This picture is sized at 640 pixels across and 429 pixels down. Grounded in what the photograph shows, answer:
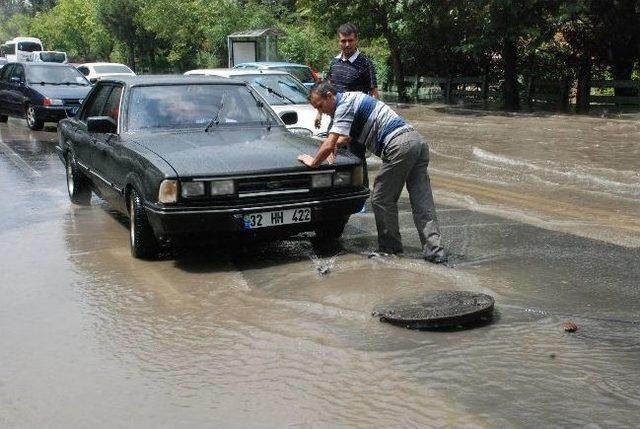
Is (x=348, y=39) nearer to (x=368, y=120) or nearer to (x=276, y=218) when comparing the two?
(x=368, y=120)

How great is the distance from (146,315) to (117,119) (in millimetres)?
2875

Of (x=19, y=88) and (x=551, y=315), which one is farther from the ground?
(x=19, y=88)

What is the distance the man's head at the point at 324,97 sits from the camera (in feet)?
21.2

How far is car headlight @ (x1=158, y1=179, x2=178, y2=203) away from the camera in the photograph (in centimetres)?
613

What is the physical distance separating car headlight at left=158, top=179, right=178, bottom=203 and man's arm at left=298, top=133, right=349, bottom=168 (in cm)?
108

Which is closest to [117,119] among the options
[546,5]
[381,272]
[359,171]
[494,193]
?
[359,171]

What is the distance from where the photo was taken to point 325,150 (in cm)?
639

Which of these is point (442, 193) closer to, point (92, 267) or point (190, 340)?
point (92, 267)

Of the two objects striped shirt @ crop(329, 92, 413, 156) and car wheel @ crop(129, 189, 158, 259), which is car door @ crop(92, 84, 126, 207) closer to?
car wheel @ crop(129, 189, 158, 259)

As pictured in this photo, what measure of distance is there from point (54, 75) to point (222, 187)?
1503 cm

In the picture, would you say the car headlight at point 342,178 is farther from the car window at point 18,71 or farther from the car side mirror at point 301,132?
the car window at point 18,71

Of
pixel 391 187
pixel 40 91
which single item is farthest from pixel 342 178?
pixel 40 91

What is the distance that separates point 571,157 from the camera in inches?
547

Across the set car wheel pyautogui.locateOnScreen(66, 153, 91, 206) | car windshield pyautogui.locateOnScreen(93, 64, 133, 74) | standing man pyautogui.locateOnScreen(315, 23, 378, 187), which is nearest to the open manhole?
standing man pyautogui.locateOnScreen(315, 23, 378, 187)
